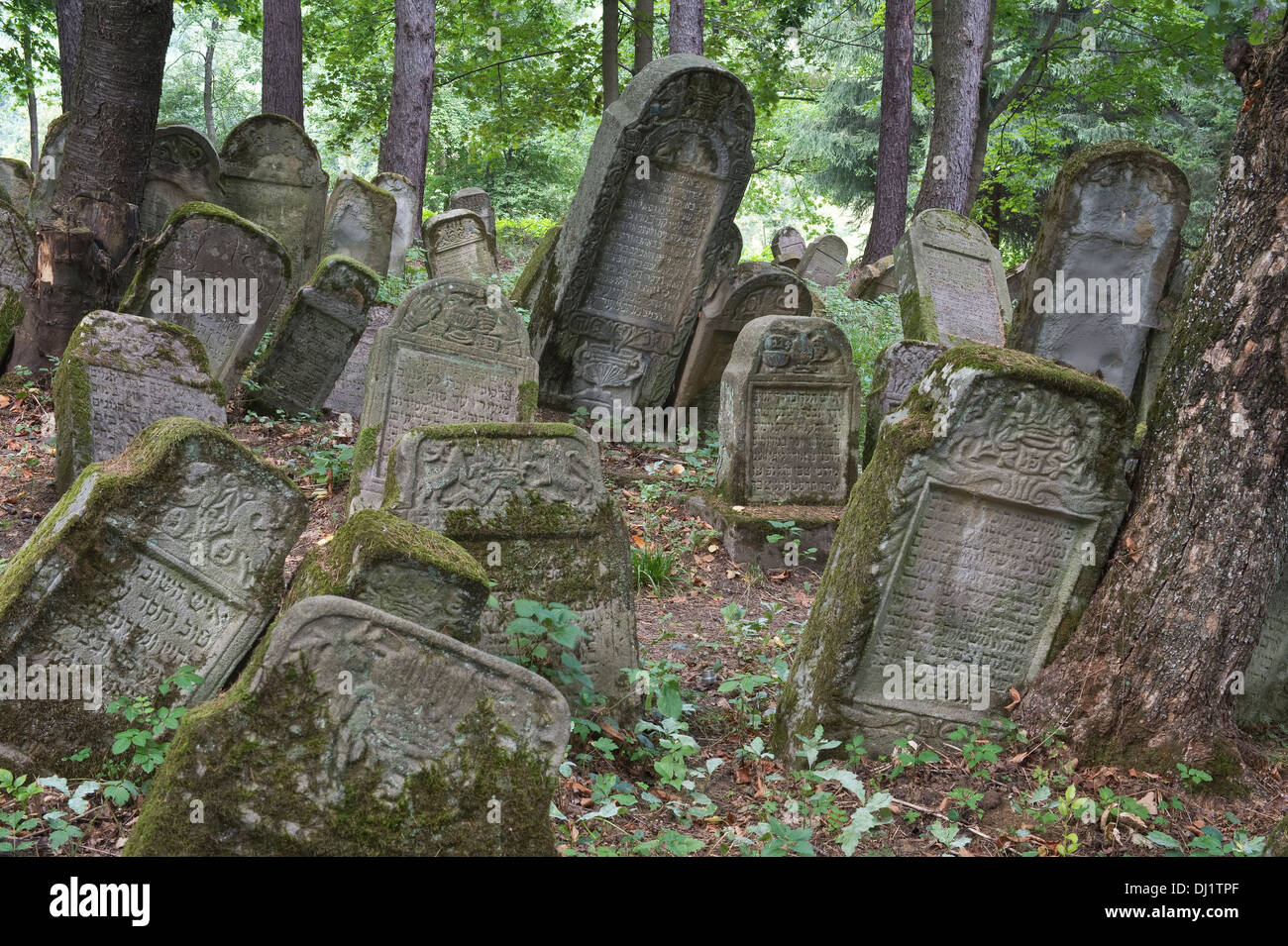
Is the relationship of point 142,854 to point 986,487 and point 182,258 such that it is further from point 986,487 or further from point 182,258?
point 182,258

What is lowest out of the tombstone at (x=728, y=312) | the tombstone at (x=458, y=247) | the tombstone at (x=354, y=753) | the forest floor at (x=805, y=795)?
the forest floor at (x=805, y=795)

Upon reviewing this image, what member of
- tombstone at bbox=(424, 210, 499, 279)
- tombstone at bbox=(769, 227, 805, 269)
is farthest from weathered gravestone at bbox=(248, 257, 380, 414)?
tombstone at bbox=(769, 227, 805, 269)

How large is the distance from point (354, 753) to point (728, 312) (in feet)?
22.7

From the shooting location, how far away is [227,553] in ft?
13.5

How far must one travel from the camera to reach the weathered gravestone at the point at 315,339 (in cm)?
880

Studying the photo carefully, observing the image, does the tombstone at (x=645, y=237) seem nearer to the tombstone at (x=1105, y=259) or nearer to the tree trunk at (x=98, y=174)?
the tombstone at (x=1105, y=259)

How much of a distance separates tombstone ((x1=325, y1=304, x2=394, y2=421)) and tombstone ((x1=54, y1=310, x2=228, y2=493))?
97.5 inches

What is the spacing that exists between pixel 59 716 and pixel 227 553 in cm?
77

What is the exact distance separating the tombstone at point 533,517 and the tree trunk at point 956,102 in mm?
10602

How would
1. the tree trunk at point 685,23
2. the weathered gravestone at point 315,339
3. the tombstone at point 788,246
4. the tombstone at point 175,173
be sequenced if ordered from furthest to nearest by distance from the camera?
the tombstone at point 788,246
the tree trunk at point 685,23
the tombstone at point 175,173
the weathered gravestone at point 315,339

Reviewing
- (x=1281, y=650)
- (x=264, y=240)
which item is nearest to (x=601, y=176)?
(x=264, y=240)

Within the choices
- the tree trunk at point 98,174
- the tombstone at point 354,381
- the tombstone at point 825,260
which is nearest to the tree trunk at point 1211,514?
the tombstone at point 354,381

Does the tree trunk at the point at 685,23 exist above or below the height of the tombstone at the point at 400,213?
above

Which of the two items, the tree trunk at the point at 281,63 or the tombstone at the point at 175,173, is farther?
the tree trunk at the point at 281,63
